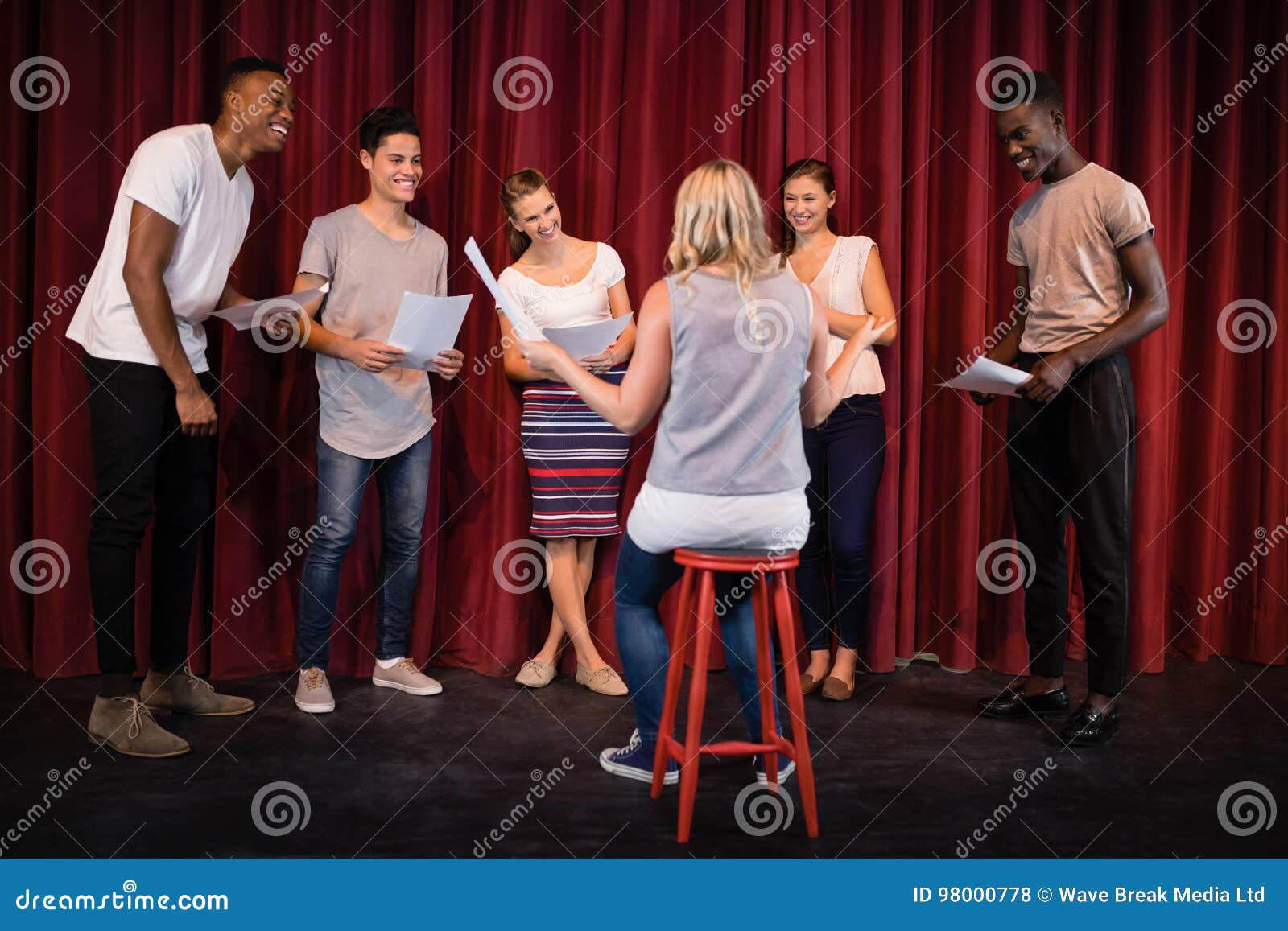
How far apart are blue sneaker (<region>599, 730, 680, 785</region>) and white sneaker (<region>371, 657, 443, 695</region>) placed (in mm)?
821

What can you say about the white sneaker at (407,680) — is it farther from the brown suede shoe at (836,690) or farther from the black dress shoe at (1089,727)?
the black dress shoe at (1089,727)

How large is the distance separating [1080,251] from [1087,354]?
11.4 inches

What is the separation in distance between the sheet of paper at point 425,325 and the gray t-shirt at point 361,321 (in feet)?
0.59

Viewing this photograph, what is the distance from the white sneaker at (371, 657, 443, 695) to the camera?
327 cm

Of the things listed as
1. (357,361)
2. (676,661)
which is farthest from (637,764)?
(357,361)

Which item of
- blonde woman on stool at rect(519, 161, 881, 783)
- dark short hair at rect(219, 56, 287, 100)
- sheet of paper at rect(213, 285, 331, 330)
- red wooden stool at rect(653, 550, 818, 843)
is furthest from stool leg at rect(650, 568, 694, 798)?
dark short hair at rect(219, 56, 287, 100)

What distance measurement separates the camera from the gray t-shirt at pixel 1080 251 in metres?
2.79

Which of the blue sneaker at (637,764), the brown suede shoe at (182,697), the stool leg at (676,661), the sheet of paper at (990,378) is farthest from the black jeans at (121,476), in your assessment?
the sheet of paper at (990,378)

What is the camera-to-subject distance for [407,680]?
329cm

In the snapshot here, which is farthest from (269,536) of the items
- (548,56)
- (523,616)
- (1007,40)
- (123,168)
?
(1007,40)

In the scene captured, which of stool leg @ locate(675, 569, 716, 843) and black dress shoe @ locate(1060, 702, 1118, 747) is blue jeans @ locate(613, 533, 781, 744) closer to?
stool leg @ locate(675, 569, 716, 843)

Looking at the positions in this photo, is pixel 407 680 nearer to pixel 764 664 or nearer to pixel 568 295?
pixel 568 295

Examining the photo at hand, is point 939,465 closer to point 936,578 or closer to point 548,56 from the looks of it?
point 936,578

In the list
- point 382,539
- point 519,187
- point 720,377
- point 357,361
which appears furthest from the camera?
point 382,539
